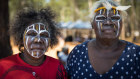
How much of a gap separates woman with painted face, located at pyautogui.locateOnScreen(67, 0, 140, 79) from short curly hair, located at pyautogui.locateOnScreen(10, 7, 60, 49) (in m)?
0.59

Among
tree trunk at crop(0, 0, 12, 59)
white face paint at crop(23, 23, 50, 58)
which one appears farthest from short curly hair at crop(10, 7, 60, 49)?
tree trunk at crop(0, 0, 12, 59)

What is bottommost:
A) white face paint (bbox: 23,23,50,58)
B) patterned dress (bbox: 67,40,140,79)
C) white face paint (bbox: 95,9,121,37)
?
patterned dress (bbox: 67,40,140,79)

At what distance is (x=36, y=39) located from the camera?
183cm

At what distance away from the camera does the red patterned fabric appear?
168 cm

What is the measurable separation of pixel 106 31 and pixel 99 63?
436 mm

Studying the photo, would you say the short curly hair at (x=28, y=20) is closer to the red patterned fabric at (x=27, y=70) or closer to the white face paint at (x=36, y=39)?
the white face paint at (x=36, y=39)

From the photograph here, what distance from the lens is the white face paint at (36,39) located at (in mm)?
1819

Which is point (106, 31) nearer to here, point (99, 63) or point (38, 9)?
point (99, 63)

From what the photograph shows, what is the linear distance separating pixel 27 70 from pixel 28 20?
657 mm

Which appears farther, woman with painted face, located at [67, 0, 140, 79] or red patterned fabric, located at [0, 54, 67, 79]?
woman with painted face, located at [67, 0, 140, 79]

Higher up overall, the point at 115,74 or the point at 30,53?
the point at 30,53

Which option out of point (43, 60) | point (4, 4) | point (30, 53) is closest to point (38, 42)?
point (30, 53)

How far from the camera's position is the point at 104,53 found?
6.75 feet

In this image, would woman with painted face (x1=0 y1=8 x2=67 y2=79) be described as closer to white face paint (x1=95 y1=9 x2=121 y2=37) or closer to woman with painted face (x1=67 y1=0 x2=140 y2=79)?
woman with painted face (x1=67 y1=0 x2=140 y2=79)
